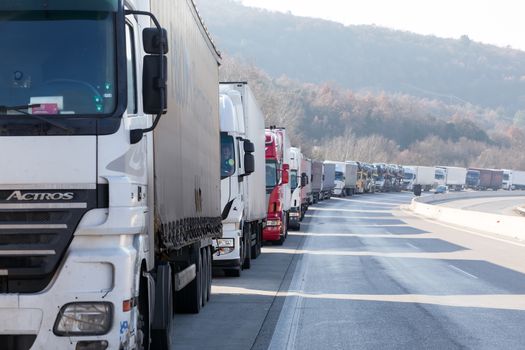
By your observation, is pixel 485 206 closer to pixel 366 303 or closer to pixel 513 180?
pixel 513 180

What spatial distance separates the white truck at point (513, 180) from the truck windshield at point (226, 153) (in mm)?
135570

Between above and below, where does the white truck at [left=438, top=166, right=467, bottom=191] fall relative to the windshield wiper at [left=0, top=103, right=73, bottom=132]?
below

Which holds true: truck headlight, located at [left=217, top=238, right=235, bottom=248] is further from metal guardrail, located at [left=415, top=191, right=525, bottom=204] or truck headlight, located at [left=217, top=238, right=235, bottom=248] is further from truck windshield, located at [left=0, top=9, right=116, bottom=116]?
metal guardrail, located at [left=415, top=191, right=525, bottom=204]

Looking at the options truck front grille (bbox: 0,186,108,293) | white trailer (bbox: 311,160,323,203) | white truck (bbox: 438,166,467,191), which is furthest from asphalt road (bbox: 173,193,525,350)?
white truck (bbox: 438,166,467,191)

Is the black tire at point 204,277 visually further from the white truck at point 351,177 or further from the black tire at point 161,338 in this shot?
the white truck at point 351,177

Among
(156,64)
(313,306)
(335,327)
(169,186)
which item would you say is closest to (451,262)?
(313,306)

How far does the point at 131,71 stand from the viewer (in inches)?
284

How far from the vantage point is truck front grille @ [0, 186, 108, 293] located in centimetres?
663

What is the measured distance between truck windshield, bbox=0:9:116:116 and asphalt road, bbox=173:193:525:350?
449 cm

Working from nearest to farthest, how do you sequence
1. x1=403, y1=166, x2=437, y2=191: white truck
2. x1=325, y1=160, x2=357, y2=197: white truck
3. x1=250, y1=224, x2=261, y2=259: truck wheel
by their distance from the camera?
1. x1=250, y1=224, x2=261, y2=259: truck wheel
2. x1=325, y1=160, x2=357, y2=197: white truck
3. x1=403, y1=166, x2=437, y2=191: white truck

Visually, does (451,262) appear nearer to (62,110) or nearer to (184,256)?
(184,256)

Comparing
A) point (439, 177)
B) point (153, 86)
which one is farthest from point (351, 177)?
point (153, 86)

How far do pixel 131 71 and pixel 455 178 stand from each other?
131212 millimetres

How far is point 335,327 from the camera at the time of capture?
11.8 metres
